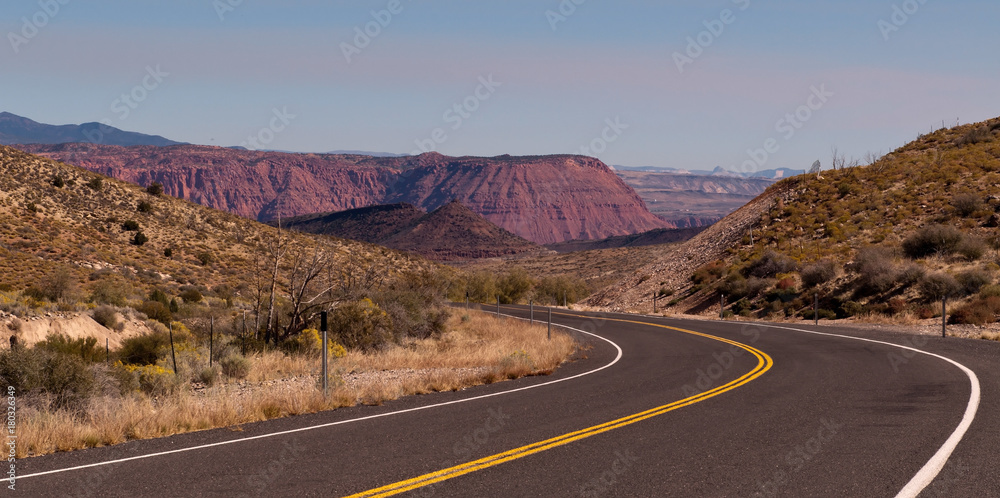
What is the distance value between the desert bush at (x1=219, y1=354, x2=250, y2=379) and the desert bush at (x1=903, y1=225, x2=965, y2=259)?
32245 mm

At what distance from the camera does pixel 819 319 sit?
1173 inches

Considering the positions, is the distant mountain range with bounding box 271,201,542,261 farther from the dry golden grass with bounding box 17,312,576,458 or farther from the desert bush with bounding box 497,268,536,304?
the dry golden grass with bounding box 17,312,576,458

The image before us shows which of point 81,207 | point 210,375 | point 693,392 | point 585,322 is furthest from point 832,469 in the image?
point 81,207

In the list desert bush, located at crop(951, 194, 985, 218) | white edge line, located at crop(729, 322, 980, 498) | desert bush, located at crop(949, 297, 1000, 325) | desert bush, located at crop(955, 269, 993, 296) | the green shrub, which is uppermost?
desert bush, located at crop(951, 194, 985, 218)

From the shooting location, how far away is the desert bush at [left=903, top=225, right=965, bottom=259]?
3309 cm

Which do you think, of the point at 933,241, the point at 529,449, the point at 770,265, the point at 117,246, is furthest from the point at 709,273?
the point at 529,449

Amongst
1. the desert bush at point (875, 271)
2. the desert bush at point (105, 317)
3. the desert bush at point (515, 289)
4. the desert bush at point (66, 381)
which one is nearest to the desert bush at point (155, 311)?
the desert bush at point (105, 317)

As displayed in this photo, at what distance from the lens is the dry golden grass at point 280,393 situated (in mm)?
8070

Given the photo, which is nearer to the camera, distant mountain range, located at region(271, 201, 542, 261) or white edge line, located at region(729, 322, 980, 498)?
white edge line, located at region(729, 322, 980, 498)

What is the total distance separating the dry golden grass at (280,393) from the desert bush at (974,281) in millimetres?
16852

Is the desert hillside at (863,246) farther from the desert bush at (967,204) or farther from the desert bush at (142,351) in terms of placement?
the desert bush at (142,351)

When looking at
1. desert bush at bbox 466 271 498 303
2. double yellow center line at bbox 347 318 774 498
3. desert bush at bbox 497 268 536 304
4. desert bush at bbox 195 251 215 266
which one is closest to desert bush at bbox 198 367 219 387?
double yellow center line at bbox 347 318 774 498

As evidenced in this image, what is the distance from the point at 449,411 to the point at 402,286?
20868 millimetres

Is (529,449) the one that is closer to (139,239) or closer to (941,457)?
(941,457)
